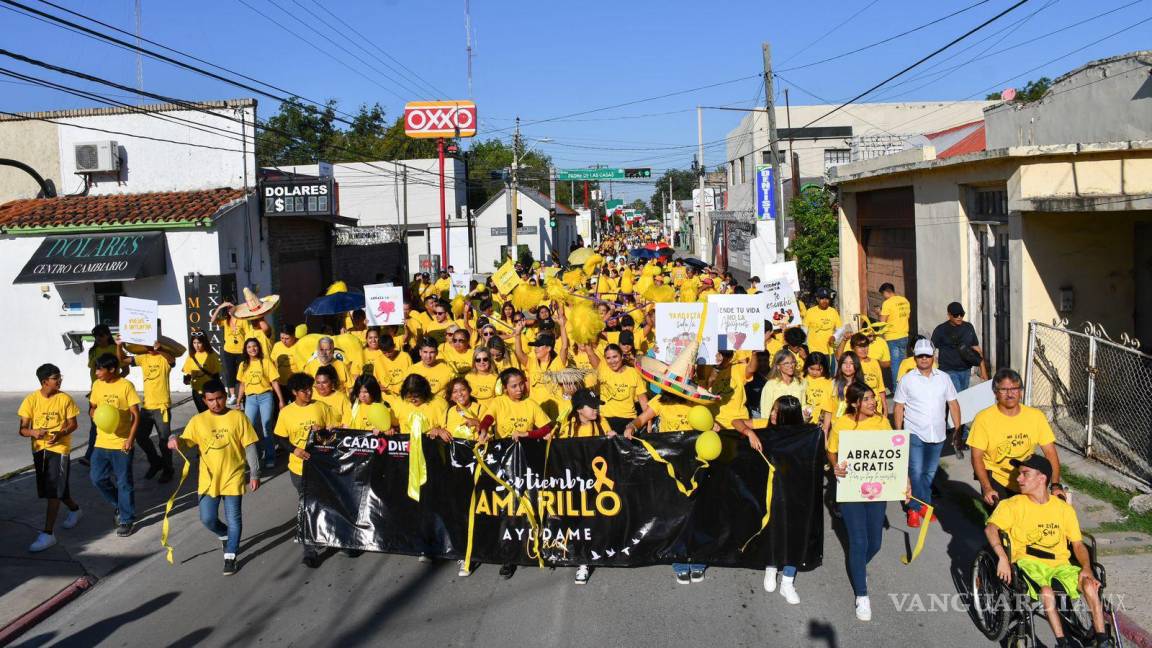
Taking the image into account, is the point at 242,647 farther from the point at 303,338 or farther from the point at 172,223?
the point at 172,223

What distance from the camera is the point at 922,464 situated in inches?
330

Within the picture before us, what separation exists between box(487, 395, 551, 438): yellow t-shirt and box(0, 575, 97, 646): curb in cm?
343

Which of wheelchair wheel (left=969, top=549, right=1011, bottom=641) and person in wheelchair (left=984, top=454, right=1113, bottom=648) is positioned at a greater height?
person in wheelchair (left=984, top=454, right=1113, bottom=648)

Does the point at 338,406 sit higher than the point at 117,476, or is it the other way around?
the point at 338,406

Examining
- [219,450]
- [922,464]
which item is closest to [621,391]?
[922,464]

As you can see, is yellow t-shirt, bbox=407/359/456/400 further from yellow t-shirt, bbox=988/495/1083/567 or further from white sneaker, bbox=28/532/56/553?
yellow t-shirt, bbox=988/495/1083/567

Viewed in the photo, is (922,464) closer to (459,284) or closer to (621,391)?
(621,391)

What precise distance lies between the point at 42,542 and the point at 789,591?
6314 millimetres

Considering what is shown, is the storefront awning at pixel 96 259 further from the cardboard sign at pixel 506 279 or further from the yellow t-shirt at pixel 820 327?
the yellow t-shirt at pixel 820 327

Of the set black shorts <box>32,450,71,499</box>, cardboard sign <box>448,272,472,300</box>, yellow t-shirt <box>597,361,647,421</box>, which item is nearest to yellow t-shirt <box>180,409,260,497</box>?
black shorts <box>32,450,71,499</box>

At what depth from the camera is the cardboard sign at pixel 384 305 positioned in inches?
512

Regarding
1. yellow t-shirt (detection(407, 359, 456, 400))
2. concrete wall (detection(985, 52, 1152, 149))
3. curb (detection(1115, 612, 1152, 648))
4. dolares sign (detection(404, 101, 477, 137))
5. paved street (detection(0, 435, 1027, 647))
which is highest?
dolares sign (detection(404, 101, 477, 137))

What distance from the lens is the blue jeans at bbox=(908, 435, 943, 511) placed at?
8312 millimetres

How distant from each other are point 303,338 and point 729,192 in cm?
4192
